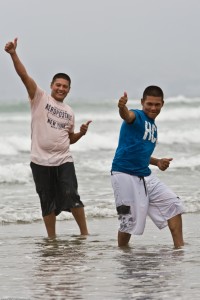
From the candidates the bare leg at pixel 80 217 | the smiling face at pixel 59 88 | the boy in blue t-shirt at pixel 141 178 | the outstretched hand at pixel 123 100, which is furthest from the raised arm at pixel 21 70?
Result: the outstretched hand at pixel 123 100

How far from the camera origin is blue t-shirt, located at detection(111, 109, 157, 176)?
739 cm

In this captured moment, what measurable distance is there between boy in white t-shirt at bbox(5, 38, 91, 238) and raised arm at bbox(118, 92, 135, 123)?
114cm

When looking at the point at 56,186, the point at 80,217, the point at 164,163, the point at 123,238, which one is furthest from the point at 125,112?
the point at 80,217

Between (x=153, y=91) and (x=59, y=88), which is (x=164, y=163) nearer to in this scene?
(x=153, y=91)

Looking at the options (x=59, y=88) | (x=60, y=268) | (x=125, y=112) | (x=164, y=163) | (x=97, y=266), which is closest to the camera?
(x=60, y=268)

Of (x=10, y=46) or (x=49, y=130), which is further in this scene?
(x=49, y=130)

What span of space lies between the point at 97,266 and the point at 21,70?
7.12 feet

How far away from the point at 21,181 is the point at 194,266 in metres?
7.93

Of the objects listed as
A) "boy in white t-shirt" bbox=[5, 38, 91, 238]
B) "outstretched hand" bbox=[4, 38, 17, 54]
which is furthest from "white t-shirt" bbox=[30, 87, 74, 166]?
"outstretched hand" bbox=[4, 38, 17, 54]

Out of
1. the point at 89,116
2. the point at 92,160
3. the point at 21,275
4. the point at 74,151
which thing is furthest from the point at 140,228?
the point at 89,116

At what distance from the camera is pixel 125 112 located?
23.5 ft

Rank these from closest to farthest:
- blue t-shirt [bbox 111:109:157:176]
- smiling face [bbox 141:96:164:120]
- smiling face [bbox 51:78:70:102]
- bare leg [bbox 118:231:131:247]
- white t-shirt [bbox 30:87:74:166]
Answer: blue t-shirt [bbox 111:109:157:176]
smiling face [bbox 141:96:164:120]
bare leg [bbox 118:231:131:247]
white t-shirt [bbox 30:87:74:166]
smiling face [bbox 51:78:70:102]

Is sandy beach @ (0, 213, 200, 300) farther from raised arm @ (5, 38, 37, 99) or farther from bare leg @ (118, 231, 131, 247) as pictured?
raised arm @ (5, 38, 37, 99)

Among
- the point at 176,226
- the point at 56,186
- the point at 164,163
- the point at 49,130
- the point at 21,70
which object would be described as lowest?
the point at 176,226
